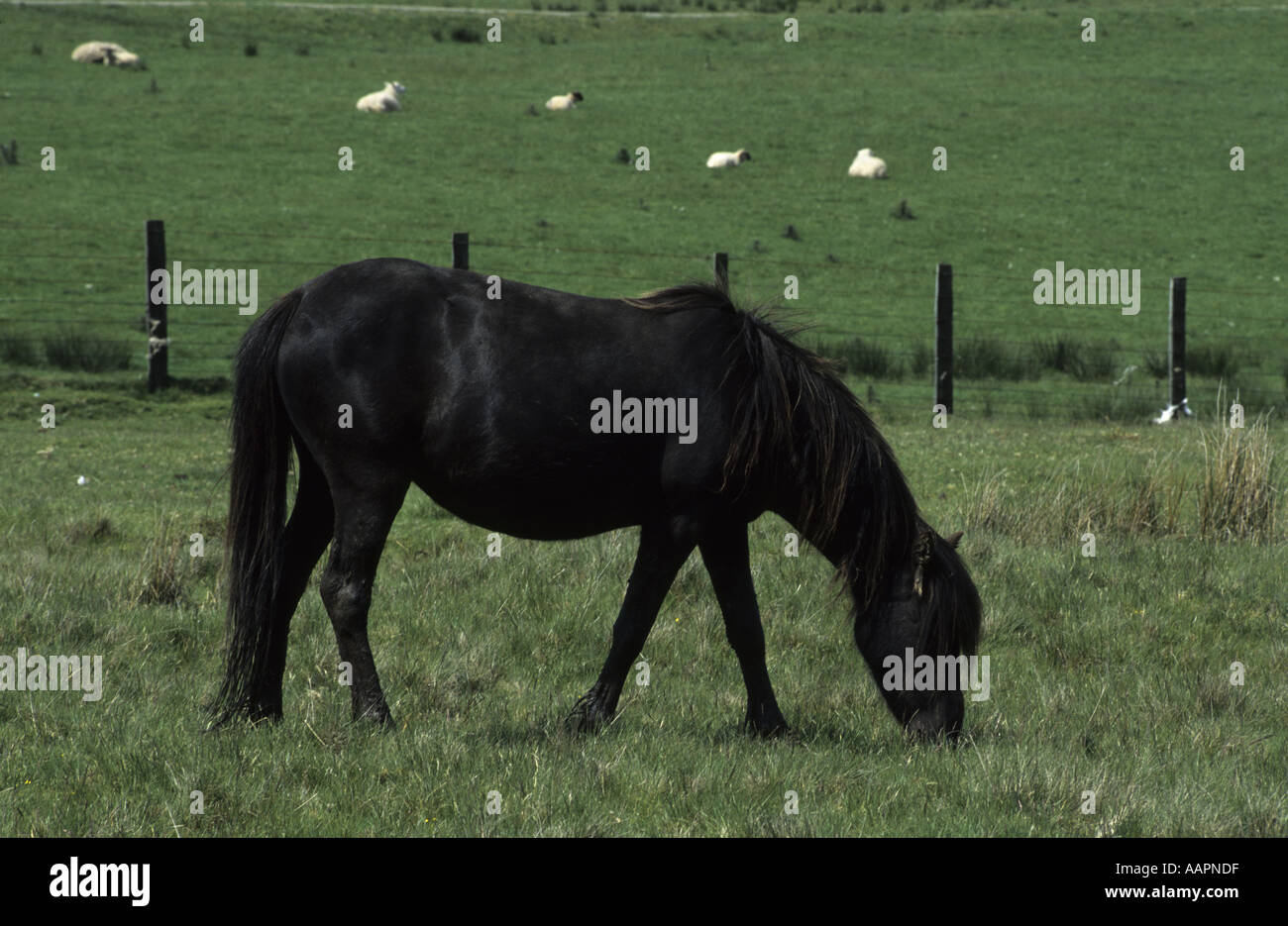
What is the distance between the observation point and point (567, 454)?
6109 mm

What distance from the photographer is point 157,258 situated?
18.7 metres

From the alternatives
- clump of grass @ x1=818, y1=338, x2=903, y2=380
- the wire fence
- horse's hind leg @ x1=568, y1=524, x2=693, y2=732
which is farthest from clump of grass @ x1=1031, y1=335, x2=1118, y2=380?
horse's hind leg @ x1=568, y1=524, x2=693, y2=732

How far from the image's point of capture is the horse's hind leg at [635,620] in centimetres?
629

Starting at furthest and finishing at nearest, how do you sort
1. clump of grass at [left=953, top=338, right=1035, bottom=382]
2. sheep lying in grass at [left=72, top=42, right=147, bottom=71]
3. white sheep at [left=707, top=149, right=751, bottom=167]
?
sheep lying in grass at [left=72, top=42, right=147, bottom=71] < white sheep at [left=707, top=149, right=751, bottom=167] < clump of grass at [left=953, top=338, right=1035, bottom=382]

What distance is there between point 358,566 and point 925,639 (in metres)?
2.33

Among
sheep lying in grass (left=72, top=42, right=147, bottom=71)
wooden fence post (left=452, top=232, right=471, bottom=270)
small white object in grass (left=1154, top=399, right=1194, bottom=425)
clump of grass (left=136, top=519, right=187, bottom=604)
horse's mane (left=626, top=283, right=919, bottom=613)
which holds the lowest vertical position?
clump of grass (left=136, top=519, right=187, bottom=604)

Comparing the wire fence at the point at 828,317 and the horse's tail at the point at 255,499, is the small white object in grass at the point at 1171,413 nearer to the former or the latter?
the wire fence at the point at 828,317

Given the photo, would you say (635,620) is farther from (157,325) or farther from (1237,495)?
(157,325)

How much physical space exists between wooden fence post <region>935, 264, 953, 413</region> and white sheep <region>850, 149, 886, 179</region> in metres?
15.6

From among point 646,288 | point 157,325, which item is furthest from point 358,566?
point 646,288

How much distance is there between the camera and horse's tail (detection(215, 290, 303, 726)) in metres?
6.28

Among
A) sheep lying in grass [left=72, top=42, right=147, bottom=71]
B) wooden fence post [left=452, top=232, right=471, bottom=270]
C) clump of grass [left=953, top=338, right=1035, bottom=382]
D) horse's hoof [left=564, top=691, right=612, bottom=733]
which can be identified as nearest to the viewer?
horse's hoof [left=564, top=691, right=612, bottom=733]

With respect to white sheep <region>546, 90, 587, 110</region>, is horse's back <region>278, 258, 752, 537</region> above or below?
below

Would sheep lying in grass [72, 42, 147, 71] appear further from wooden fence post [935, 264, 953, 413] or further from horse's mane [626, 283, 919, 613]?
horse's mane [626, 283, 919, 613]
